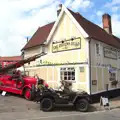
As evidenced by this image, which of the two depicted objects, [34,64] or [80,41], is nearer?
[80,41]

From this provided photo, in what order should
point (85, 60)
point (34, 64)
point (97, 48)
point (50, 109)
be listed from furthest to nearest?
point (34, 64)
point (97, 48)
point (85, 60)
point (50, 109)

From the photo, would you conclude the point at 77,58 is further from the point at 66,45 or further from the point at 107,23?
the point at 107,23

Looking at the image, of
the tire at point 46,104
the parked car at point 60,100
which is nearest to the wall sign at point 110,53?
the parked car at point 60,100

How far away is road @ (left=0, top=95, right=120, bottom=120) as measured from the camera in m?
16.0

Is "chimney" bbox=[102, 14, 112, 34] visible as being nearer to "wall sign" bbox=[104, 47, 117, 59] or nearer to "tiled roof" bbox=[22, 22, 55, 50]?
"wall sign" bbox=[104, 47, 117, 59]

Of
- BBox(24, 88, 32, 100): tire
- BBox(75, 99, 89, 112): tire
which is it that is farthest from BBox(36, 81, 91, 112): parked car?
BBox(24, 88, 32, 100): tire

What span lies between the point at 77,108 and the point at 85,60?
5075 millimetres

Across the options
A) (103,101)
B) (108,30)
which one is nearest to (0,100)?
(103,101)

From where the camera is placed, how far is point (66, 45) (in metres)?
25.0

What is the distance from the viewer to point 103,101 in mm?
20766

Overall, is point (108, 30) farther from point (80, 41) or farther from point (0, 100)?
point (0, 100)

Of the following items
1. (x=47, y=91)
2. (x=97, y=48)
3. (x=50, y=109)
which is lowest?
(x=50, y=109)

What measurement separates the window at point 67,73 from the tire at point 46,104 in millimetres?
5067

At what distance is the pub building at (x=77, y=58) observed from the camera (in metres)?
23.4
